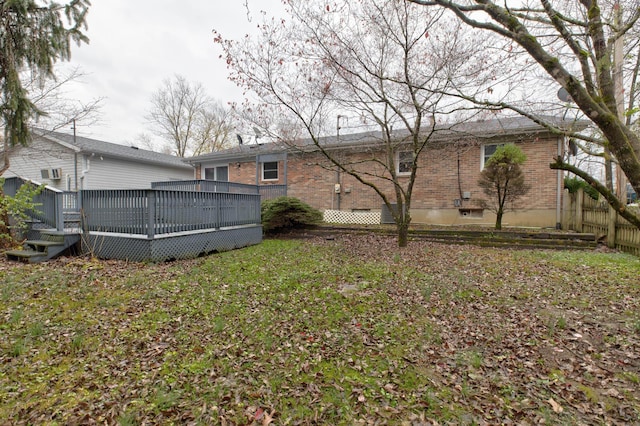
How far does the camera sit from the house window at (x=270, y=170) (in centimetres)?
1505

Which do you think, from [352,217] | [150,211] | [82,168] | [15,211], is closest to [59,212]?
[15,211]

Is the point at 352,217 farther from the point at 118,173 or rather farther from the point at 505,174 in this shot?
the point at 118,173

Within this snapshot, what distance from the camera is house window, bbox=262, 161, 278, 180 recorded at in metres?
15.0

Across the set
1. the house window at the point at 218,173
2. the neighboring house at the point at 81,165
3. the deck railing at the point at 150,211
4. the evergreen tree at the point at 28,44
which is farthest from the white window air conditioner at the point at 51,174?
the deck railing at the point at 150,211

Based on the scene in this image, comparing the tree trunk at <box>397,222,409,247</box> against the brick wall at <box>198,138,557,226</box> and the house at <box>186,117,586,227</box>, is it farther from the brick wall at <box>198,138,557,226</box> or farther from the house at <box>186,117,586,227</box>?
the house at <box>186,117,586,227</box>

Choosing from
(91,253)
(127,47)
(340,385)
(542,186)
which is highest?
(127,47)

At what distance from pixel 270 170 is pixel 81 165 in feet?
29.0

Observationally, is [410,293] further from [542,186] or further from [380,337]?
[542,186]

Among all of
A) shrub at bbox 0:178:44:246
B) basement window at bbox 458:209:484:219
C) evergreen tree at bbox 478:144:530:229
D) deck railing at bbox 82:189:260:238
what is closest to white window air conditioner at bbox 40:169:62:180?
shrub at bbox 0:178:44:246

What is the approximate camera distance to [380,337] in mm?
3203

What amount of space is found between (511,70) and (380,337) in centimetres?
521

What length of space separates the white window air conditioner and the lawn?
41.0ft

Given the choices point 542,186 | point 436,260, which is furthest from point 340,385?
point 542,186

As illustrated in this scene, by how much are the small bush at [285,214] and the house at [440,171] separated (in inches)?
57.0
